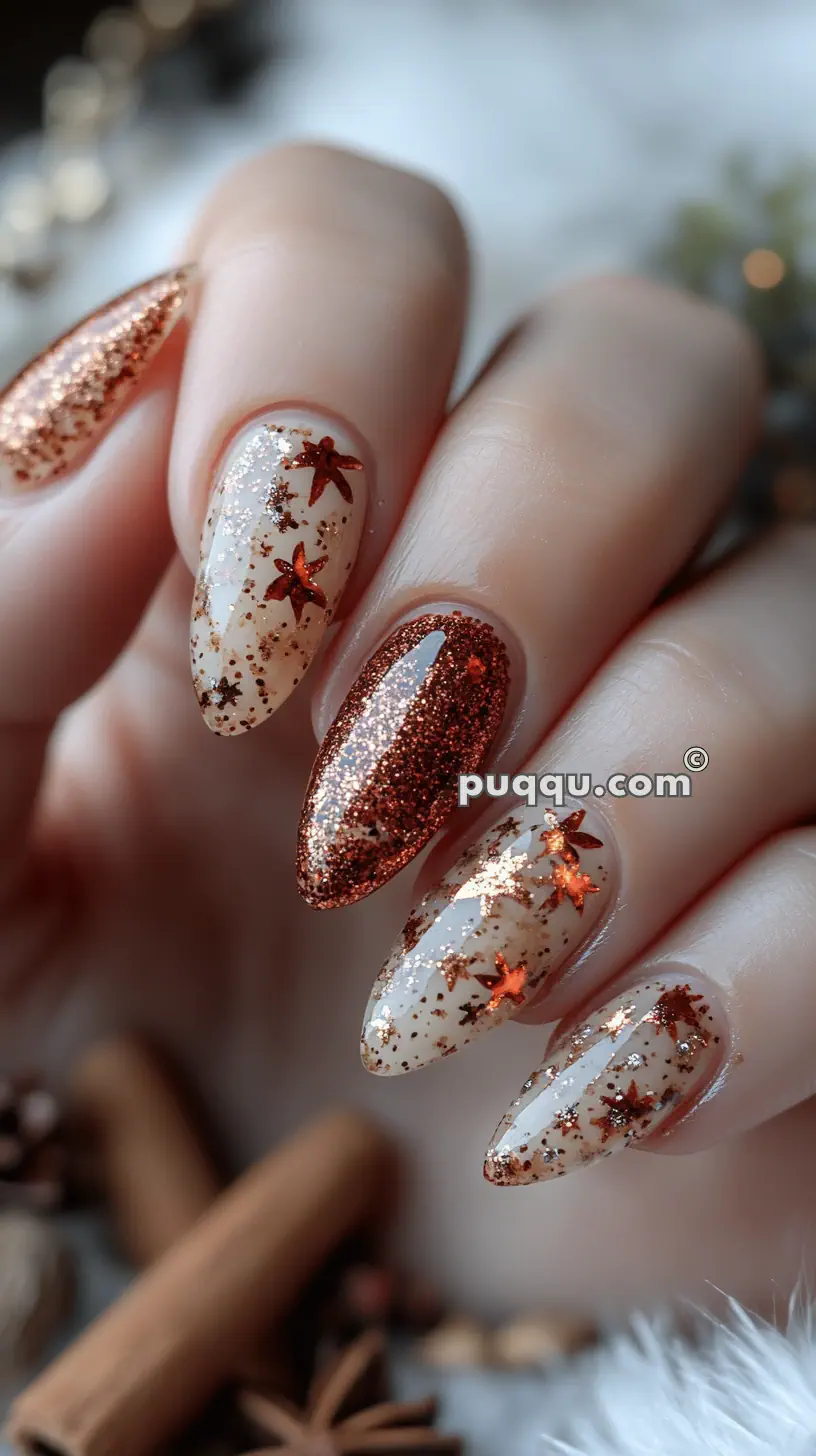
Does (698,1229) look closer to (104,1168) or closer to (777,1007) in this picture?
(777,1007)

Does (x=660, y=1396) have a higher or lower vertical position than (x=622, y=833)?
lower

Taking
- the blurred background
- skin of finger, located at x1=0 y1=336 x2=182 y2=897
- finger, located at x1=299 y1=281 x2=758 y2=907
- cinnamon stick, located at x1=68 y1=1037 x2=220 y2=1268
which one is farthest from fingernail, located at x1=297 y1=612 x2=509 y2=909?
the blurred background

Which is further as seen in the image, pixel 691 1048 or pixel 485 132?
pixel 485 132

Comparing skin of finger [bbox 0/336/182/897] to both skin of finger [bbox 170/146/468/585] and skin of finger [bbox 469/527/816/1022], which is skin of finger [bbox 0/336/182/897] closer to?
skin of finger [bbox 170/146/468/585]

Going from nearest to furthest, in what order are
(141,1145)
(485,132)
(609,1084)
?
1. (609,1084)
2. (141,1145)
3. (485,132)

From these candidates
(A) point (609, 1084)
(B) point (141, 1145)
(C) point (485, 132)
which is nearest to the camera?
(A) point (609, 1084)

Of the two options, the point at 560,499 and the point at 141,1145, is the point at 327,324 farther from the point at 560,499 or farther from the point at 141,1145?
the point at 141,1145

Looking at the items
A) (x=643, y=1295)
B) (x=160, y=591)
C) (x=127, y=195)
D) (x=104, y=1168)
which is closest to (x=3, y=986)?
(x=104, y=1168)

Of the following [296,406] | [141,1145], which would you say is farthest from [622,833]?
[141,1145]
